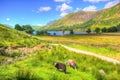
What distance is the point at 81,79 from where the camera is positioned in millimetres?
20312

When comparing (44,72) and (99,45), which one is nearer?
(44,72)

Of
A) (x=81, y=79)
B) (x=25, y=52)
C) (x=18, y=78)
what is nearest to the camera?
(x=18, y=78)

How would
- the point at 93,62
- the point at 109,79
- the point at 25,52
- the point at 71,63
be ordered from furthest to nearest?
the point at 25,52
the point at 93,62
the point at 71,63
the point at 109,79

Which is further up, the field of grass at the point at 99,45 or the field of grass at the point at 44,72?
the field of grass at the point at 44,72

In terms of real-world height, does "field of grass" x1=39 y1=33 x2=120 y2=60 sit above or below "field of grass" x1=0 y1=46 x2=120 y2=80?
below

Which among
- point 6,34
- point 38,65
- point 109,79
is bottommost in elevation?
point 109,79

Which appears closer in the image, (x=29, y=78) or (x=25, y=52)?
(x=29, y=78)

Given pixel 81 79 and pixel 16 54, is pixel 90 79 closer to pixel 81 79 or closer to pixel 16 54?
pixel 81 79

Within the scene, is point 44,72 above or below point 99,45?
above

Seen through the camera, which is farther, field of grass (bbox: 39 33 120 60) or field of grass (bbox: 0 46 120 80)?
field of grass (bbox: 39 33 120 60)

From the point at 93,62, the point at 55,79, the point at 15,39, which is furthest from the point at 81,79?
the point at 15,39

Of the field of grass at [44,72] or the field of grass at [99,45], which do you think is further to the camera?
the field of grass at [99,45]

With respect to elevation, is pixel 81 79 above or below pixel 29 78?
below

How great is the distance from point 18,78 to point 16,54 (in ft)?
54.2
